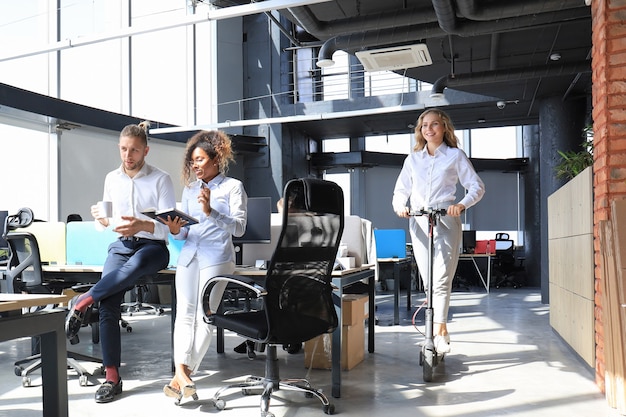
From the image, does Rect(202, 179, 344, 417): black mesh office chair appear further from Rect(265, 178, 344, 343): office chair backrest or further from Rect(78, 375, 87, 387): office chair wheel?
Rect(78, 375, 87, 387): office chair wheel

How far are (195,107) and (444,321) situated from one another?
33.0 ft

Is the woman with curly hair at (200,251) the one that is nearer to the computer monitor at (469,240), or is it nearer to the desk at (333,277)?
the desk at (333,277)

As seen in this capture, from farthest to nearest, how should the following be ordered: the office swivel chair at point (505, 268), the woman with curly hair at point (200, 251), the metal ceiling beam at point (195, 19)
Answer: the office swivel chair at point (505, 268), the metal ceiling beam at point (195, 19), the woman with curly hair at point (200, 251)

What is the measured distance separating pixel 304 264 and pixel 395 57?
5210 millimetres

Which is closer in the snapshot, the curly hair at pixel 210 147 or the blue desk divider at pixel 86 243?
the curly hair at pixel 210 147

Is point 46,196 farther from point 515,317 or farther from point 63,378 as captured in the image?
point 63,378

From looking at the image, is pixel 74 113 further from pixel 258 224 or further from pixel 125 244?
pixel 125 244

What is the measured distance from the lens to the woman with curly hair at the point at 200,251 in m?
3.19

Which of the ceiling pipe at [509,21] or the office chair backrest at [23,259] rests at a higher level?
the ceiling pipe at [509,21]

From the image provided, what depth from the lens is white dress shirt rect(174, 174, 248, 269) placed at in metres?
3.21

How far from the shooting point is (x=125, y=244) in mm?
3441

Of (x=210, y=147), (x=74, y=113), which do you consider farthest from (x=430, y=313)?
(x=74, y=113)

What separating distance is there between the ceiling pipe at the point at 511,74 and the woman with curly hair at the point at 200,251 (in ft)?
19.0

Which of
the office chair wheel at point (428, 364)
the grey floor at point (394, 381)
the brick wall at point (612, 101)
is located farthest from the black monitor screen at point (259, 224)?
the brick wall at point (612, 101)
